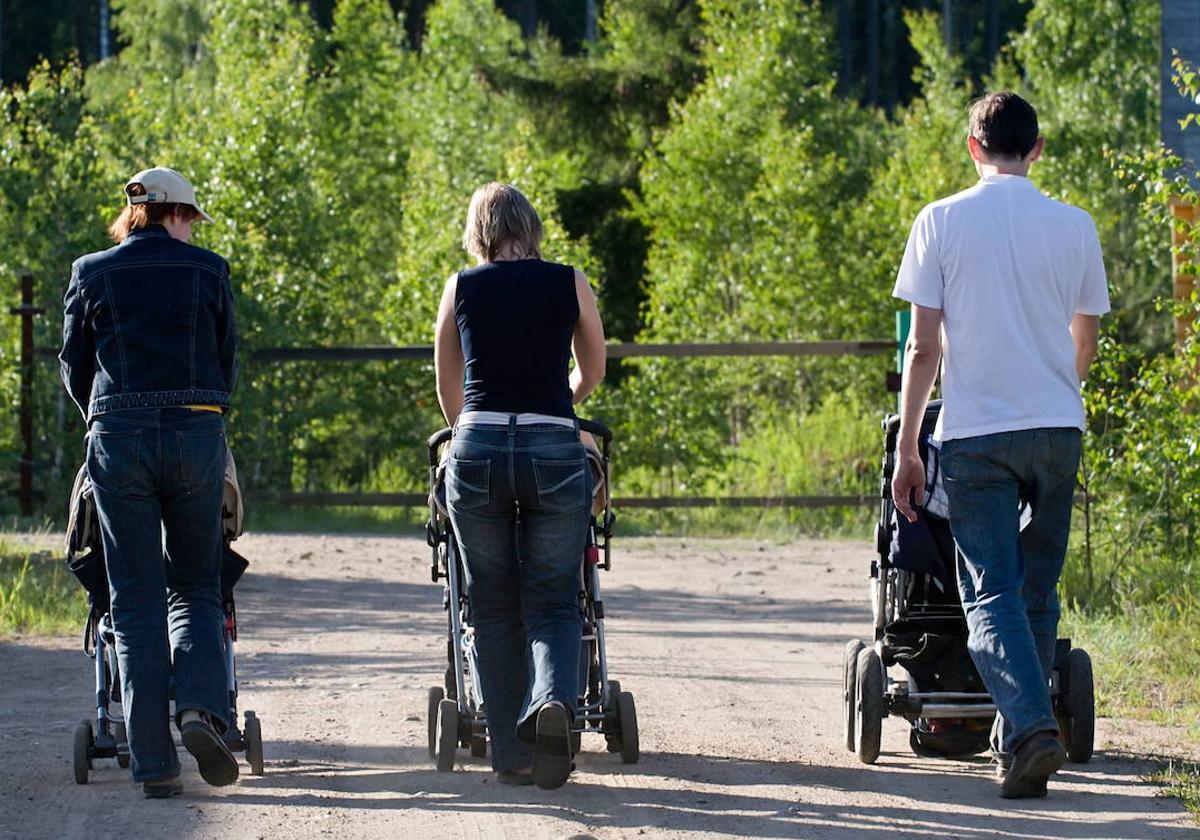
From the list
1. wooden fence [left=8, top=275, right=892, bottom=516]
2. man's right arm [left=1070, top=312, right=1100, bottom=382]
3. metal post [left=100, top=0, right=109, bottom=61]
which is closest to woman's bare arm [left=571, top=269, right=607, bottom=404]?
man's right arm [left=1070, top=312, right=1100, bottom=382]

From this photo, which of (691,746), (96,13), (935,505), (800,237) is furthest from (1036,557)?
(96,13)

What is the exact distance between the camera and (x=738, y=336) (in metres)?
21.5

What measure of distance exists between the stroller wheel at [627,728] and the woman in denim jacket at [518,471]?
455 mm

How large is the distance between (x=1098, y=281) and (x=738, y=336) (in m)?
15.7

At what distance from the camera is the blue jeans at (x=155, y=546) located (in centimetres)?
571

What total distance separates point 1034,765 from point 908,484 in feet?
3.10

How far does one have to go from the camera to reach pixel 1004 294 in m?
5.64

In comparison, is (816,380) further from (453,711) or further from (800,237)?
(453,711)

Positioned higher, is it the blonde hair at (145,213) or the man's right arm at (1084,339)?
the blonde hair at (145,213)

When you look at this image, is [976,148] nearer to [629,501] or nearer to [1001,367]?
[1001,367]

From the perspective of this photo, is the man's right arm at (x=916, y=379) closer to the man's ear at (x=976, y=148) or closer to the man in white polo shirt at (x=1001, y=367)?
the man in white polo shirt at (x=1001, y=367)

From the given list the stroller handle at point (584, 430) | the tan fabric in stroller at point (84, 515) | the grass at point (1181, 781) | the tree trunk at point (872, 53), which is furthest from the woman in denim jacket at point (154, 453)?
the tree trunk at point (872, 53)

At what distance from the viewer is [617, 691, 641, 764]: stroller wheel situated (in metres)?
6.18

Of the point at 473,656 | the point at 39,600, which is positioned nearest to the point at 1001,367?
the point at 473,656
